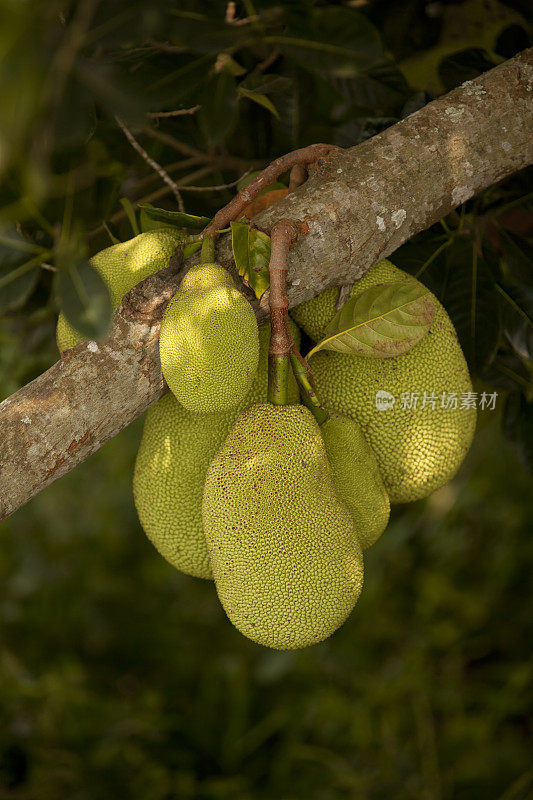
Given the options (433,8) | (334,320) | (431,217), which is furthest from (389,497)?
(433,8)

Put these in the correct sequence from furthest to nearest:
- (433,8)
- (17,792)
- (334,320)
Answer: (17,792), (433,8), (334,320)

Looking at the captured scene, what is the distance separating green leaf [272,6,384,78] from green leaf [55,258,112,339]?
14.6 inches

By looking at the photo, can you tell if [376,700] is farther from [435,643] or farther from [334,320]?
[334,320]

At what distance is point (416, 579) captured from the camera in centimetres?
245

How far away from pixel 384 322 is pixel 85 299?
0.36 metres

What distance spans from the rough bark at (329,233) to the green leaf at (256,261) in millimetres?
26

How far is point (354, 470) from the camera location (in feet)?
2.83

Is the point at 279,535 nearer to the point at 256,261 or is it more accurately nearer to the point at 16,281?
the point at 256,261

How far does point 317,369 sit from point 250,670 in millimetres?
1689

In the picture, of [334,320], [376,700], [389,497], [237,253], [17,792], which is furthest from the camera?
[376,700]

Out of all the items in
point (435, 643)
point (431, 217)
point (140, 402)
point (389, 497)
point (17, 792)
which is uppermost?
point (140, 402)

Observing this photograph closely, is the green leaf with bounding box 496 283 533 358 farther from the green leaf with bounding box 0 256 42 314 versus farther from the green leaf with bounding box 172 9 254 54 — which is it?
the green leaf with bounding box 0 256 42 314

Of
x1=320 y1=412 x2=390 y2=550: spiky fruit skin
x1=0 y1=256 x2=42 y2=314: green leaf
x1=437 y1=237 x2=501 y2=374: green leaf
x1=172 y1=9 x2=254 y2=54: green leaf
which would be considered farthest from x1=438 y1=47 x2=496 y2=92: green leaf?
x1=0 y1=256 x2=42 y2=314: green leaf

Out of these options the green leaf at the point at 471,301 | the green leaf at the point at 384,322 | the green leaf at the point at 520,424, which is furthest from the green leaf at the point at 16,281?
the green leaf at the point at 520,424
